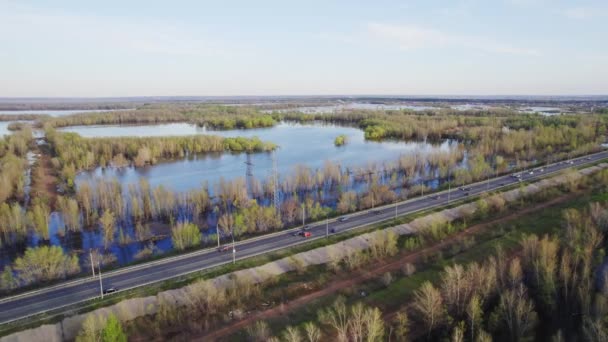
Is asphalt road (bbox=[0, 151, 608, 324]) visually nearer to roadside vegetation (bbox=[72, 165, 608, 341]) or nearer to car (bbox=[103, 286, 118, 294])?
car (bbox=[103, 286, 118, 294])

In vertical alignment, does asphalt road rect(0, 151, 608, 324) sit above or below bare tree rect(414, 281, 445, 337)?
below

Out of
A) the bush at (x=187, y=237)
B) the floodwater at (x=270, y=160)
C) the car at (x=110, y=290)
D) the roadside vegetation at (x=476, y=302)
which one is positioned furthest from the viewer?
the floodwater at (x=270, y=160)

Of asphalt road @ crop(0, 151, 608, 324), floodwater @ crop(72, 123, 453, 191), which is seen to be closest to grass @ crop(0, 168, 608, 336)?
asphalt road @ crop(0, 151, 608, 324)

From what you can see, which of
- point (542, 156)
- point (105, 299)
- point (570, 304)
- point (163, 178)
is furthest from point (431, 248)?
point (542, 156)

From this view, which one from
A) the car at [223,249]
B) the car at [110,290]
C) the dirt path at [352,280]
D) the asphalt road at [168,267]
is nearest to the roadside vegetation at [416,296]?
the dirt path at [352,280]

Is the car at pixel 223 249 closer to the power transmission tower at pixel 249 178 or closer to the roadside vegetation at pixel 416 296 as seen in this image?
the roadside vegetation at pixel 416 296

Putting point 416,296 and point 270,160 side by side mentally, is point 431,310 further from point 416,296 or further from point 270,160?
point 270,160
